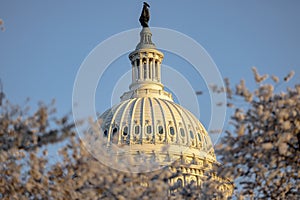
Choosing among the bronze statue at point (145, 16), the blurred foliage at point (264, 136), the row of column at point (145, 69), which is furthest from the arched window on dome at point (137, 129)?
the blurred foliage at point (264, 136)

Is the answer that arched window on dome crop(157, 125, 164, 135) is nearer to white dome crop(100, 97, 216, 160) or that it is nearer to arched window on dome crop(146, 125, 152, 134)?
white dome crop(100, 97, 216, 160)

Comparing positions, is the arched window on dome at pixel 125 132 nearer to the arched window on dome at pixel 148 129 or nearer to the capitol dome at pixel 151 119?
the capitol dome at pixel 151 119

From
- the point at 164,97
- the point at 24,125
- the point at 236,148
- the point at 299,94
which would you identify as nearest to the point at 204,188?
the point at 236,148

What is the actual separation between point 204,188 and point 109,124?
87947 millimetres

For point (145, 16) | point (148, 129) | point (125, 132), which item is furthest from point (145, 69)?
point (125, 132)

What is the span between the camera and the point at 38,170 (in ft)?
70.8

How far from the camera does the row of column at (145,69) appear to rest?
127m

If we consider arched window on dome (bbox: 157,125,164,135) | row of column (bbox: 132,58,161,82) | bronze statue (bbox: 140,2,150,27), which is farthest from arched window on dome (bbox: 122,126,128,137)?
bronze statue (bbox: 140,2,150,27)

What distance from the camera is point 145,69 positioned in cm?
12862

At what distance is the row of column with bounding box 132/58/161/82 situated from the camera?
12681 centimetres

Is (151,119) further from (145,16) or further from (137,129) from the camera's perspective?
(145,16)

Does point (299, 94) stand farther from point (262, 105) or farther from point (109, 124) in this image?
point (109, 124)

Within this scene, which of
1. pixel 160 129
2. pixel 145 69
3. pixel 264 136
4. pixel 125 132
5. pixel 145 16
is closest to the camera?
pixel 264 136

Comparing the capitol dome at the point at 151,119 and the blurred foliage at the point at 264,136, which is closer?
the blurred foliage at the point at 264,136
